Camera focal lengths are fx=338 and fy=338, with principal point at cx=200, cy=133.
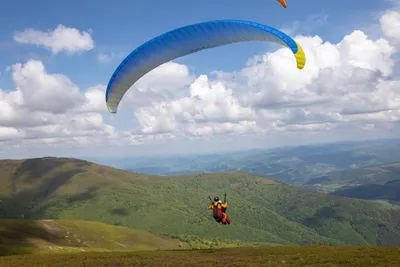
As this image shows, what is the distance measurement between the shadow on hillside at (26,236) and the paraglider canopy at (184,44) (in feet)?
221

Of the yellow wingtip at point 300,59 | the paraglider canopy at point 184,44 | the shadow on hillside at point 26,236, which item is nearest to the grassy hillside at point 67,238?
the shadow on hillside at point 26,236

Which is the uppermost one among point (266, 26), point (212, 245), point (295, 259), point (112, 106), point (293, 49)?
point (266, 26)

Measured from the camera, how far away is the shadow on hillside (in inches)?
3203

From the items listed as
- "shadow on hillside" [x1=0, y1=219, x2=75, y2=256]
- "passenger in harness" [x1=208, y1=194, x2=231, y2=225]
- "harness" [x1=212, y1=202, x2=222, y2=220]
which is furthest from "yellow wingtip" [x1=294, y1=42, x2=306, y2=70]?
"shadow on hillside" [x1=0, y1=219, x2=75, y2=256]

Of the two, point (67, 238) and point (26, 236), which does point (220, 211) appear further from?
point (67, 238)

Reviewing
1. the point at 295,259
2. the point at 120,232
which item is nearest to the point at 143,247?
the point at 120,232

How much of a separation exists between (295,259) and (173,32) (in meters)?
29.8

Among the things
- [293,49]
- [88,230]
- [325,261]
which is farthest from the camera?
[88,230]

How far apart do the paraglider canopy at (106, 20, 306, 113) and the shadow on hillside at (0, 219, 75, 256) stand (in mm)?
67433

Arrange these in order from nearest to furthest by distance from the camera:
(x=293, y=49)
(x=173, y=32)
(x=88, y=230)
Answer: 1. (x=293, y=49)
2. (x=173, y=32)
3. (x=88, y=230)

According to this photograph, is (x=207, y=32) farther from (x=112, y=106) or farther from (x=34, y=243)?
(x=34, y=243)

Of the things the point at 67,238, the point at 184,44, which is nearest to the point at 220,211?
the point at 184,44

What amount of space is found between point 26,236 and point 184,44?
96940 millimetres

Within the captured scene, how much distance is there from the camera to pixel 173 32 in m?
24.1
